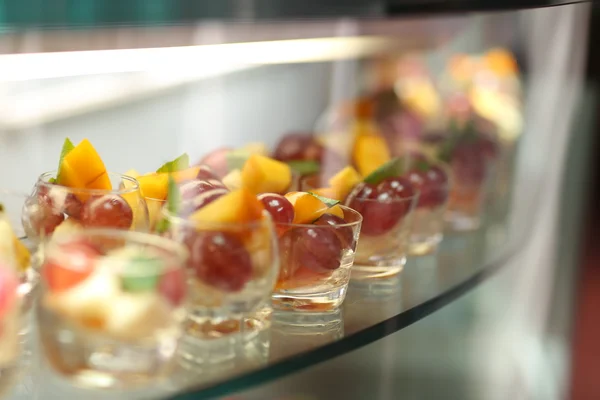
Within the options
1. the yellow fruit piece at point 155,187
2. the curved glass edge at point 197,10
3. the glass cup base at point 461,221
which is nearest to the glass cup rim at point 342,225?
the yellow fruit piece at point 155,187

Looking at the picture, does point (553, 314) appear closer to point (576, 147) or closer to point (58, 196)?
point (576, 147)

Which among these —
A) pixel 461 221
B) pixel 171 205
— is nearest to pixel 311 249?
pixel 171 205

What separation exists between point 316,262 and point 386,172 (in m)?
0.16

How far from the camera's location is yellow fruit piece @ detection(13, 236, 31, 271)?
0.51m

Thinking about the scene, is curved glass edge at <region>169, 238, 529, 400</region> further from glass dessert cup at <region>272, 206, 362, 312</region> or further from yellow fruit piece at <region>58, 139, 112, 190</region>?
yellow fruit piece at <region>58, 139, 112, 190</region>

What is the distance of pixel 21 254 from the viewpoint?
516 mm

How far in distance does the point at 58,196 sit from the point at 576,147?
2.64ft

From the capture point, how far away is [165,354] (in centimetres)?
45

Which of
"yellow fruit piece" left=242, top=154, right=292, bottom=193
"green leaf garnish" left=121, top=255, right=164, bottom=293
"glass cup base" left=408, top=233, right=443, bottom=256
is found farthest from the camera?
"glass cup base" left=408, top=233, right=443, bottom=256

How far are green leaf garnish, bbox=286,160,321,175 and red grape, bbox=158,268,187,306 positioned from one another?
301mm

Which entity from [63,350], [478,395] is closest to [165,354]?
[63,350]

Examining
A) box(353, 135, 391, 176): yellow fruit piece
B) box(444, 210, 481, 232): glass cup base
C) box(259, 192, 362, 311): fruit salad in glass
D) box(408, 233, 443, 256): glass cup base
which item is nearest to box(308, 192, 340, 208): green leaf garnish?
box(259, 192, 362, 311): fruit salad in glass

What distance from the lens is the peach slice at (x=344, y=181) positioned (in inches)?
25.5

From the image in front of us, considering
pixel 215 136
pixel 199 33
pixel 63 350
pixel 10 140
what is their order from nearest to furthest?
1. pixel 63 350
2. pixel 199 33
3. pixel 215 136
4. pixel 10 140
